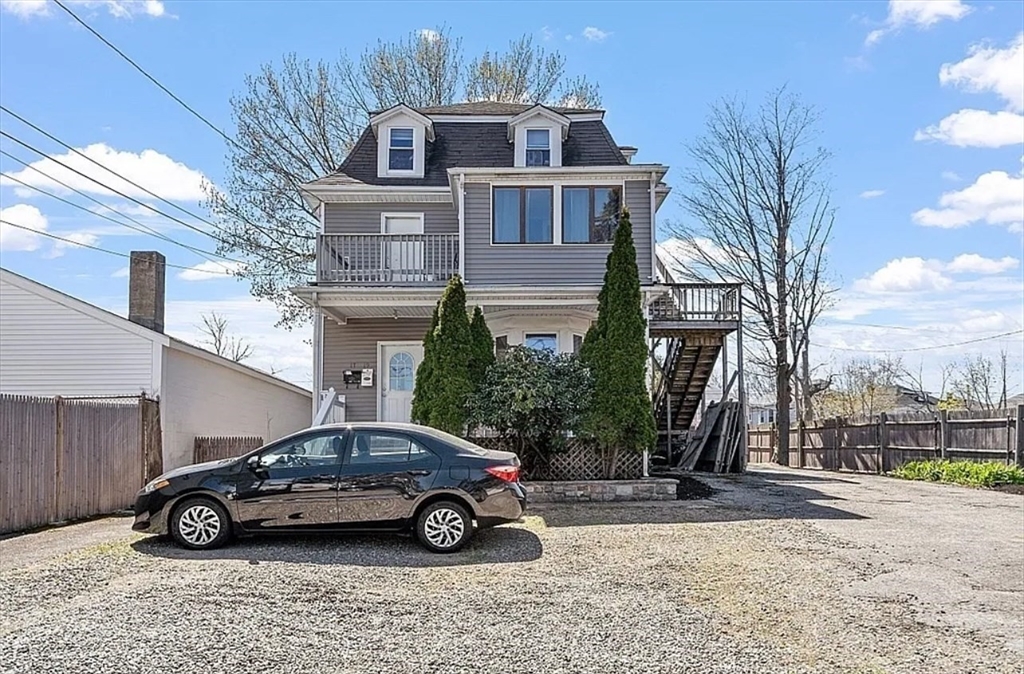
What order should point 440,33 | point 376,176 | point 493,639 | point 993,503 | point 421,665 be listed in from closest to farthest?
1. point 421,665
2. point 493,639
3. point 993,503
4. point 376,176
5. point 440,33

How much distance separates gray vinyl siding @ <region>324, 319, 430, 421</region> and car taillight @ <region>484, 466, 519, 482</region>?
9.39 meters

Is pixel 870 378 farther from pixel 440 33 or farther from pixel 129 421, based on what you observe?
pixel 129 421

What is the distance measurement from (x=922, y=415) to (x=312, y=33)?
1595 centimetres

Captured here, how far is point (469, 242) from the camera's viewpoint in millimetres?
16391

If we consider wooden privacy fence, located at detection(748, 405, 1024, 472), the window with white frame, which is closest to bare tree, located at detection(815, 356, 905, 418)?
wooden privacy fence, located at detection(748, 405, 1024, 472)

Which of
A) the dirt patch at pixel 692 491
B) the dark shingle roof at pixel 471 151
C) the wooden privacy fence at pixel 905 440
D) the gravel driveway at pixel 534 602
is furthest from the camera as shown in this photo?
the dark shingle roof at pixel 471 151

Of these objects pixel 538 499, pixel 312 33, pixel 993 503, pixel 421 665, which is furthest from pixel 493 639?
pixel 312 33

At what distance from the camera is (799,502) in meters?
13.7

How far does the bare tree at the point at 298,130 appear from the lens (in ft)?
82.8

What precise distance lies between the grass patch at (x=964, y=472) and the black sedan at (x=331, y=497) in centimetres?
1219

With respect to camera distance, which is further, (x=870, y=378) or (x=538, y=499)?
(x=870, y=378)

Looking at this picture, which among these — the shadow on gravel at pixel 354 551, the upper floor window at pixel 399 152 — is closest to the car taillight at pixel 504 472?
the shadow on gravel at pixel 354 551

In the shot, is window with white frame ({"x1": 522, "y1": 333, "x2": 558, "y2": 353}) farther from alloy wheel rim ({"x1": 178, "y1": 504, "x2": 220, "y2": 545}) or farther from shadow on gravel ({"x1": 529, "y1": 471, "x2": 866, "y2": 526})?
alloy wheel rim ({"x1": 178, "y1": 504, "x2": 220, "y2": 545})

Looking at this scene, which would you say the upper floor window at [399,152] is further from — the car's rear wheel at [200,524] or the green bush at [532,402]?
the car's rear wheel at [200,524]
